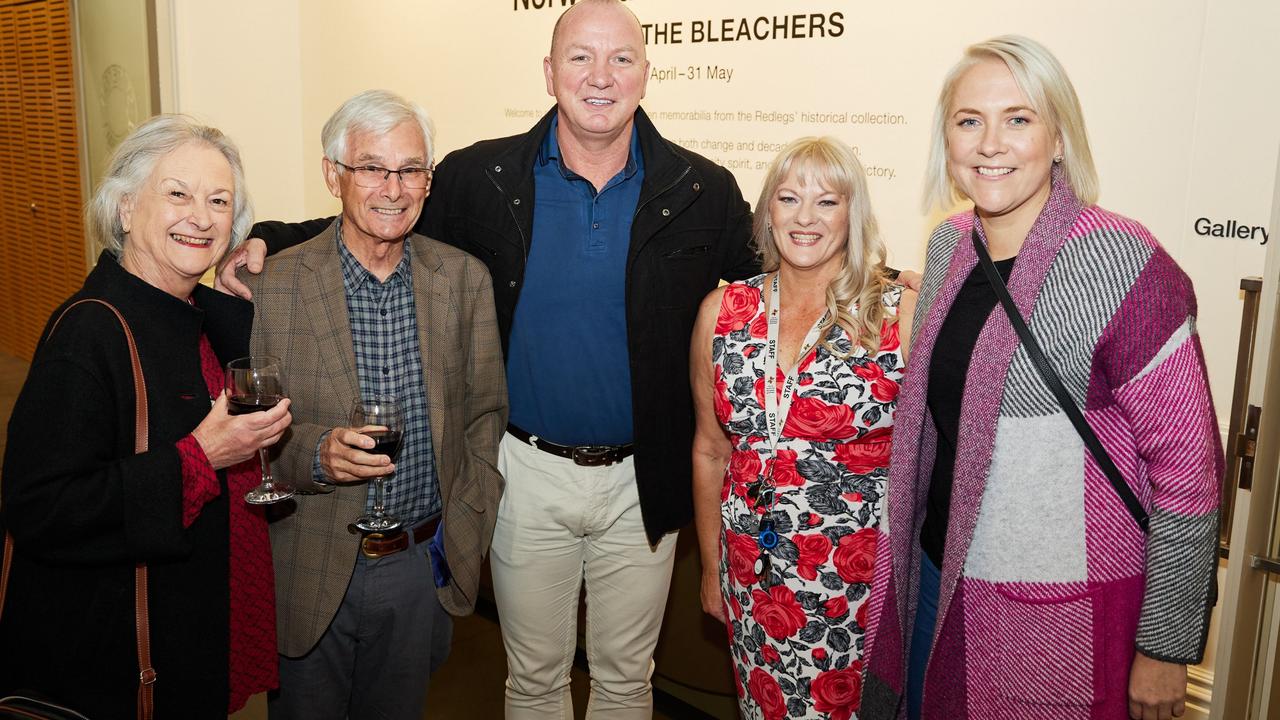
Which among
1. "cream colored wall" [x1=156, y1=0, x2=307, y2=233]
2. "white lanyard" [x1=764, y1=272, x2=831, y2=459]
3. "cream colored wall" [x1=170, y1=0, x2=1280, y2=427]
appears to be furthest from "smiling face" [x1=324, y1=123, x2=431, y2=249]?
"cream colored wall" [x1=156, y1=0, x2=307, y2=233]

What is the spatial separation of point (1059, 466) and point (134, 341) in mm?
1742

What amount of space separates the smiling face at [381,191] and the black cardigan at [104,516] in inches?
17.2

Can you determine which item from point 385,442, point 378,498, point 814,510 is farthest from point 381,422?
point 814,510

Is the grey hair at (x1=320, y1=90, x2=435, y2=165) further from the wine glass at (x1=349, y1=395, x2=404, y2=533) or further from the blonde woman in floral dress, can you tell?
the blonde woman in floral dress

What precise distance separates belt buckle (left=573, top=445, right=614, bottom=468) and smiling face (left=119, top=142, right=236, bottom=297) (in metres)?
1.03

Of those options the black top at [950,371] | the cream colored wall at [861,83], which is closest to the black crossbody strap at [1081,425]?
the black top at [950,371]

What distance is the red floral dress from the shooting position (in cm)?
220

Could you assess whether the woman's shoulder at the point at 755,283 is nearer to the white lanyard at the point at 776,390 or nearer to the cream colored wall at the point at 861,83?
the white lanyard at the point at 776,390

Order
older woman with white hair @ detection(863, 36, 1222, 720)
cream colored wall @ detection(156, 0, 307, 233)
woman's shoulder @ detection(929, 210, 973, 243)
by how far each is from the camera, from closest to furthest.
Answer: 1. older woman with white hair @ detection(863, 36, 1222, 720)
2. woman's shoulder @ detection(929, 210, 973, 243)
3. cream colored wall @ detection(156, 0, 307, 233)

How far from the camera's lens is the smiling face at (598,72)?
2.54 m

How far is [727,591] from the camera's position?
2404 mm

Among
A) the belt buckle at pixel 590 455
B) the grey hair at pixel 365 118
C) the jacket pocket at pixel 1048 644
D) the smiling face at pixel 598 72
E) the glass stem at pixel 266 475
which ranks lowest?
the jacket pocket at pixel 1048 644

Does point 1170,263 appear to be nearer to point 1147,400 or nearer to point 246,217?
point 1147,400

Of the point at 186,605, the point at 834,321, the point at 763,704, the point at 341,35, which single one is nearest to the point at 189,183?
the point at 186,605
